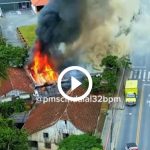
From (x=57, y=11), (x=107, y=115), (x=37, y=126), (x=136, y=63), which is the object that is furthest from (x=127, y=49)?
(x=37, y=126)

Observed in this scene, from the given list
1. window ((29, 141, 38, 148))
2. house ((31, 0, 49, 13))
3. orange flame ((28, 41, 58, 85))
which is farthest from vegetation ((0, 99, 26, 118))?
house ((31, 0, 49, 13))

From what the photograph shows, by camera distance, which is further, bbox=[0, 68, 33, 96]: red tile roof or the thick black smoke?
the thick black smoke

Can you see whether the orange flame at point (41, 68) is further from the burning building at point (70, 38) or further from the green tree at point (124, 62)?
the green tree at point (124, 62)

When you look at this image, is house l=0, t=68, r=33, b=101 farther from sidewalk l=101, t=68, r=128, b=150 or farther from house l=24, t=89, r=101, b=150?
sidewalk l=101, t=68, r=128, b=150

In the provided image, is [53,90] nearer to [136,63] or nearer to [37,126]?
[37,126]

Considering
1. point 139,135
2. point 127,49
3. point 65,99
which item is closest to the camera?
point 139,135

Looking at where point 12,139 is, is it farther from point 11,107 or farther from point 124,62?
point 124,62
